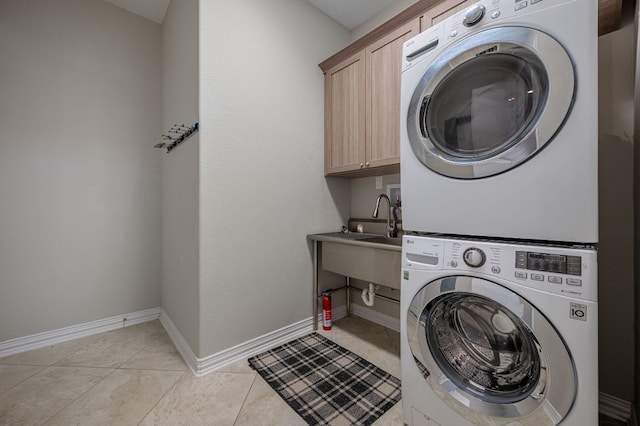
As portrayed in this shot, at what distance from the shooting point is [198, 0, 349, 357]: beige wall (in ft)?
5.15

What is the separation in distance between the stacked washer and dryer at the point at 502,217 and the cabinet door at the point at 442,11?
53 centimetres

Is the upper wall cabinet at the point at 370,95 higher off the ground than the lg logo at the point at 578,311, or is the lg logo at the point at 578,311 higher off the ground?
the upper wall cabinet at the point at 370,95

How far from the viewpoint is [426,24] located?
152cm

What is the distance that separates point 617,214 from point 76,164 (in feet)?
11.3

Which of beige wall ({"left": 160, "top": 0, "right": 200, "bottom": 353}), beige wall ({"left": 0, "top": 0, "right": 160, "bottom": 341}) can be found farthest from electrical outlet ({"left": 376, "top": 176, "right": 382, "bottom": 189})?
beige wall ({"left": 0, "top": 0, "right": 160, "bottom": 341})

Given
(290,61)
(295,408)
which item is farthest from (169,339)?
(290,61)

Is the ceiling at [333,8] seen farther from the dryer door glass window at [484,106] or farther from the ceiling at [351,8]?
the dryer door glass window at [484,106]

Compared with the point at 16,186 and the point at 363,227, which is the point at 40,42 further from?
the point at 363,227

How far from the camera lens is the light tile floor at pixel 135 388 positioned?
3.98 feet

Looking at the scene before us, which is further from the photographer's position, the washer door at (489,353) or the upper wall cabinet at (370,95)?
the upper wall cabinet at (370,95)

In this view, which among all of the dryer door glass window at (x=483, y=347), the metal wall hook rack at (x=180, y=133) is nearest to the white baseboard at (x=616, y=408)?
the dryer door glass window at (x=483, y=347)

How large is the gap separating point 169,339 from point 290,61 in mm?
2348

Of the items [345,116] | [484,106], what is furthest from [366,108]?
[484,106]

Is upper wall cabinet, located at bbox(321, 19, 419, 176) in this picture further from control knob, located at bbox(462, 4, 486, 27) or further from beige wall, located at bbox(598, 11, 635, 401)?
beige wall, located at bbox(598, 11, 635, 401)
